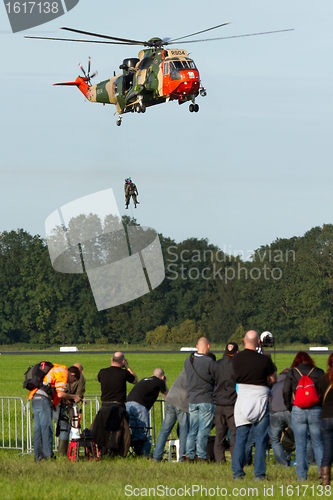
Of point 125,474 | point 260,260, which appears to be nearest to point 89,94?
point 125,474

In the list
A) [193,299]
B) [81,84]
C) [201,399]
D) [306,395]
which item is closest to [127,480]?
[201,399]

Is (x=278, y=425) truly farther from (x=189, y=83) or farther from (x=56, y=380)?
(x=189, y=83)

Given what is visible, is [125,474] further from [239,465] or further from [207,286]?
[207,286]

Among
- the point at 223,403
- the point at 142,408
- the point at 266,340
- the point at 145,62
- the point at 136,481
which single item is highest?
the point at 145,62

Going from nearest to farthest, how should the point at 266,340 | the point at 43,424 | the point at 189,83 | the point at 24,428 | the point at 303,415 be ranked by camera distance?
the point at 303,415, the point at 43,424, the point at 266,340, the point at 24,428, the point at 189,83

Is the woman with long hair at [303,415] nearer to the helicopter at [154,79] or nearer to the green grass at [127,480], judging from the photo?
the green grass at [127,480]

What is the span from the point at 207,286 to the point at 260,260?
866 cm

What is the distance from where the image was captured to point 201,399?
1138 centimetres

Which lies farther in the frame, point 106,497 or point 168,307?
point 168,307

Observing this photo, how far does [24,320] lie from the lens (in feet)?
328

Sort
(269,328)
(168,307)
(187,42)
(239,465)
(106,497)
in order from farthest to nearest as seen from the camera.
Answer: (168,307) < (269,328) < (187,42) < (239,465) < (106,497)

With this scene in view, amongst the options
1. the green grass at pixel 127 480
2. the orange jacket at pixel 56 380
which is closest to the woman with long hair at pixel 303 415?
the green grass at pixel 127 480

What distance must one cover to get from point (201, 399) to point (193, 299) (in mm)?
92432

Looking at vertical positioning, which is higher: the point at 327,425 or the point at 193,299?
the point at 193,299
